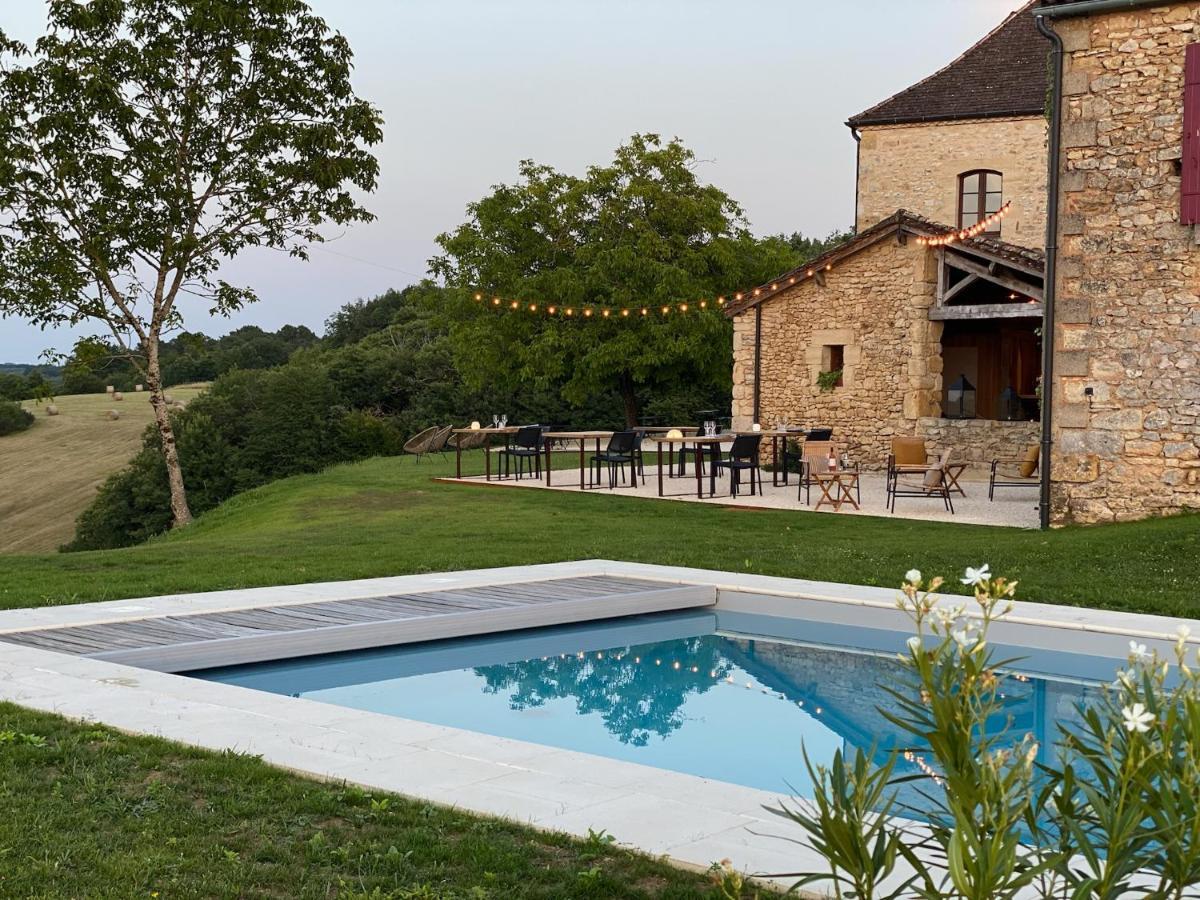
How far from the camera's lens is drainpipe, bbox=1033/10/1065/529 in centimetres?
1294

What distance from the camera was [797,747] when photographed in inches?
254

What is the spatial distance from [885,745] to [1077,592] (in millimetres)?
3315

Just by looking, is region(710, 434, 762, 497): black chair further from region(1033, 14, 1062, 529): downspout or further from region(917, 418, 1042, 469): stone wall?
region(1033, 14, 1062, 529): downspout

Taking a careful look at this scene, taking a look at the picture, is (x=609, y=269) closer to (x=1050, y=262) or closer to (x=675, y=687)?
(x=1050, y=262)

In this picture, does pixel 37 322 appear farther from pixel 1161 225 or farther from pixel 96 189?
pixel 1161 225

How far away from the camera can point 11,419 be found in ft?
149

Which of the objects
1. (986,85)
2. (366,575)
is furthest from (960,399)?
(366,575)

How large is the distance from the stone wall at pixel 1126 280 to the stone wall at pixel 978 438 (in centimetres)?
530

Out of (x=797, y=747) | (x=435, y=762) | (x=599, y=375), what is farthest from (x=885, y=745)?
(x=599, y=375)

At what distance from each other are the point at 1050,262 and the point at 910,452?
395cm

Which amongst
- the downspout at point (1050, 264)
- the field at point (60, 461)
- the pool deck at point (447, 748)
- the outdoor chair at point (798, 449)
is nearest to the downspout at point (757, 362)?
the outdoor chair at point (798, 449)

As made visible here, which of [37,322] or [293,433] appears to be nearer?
[37,322]

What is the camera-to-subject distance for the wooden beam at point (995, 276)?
714 inches

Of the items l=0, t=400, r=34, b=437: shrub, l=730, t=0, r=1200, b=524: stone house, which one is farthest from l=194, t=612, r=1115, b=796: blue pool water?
l=0, t=400, r=34, b=437: shrub
